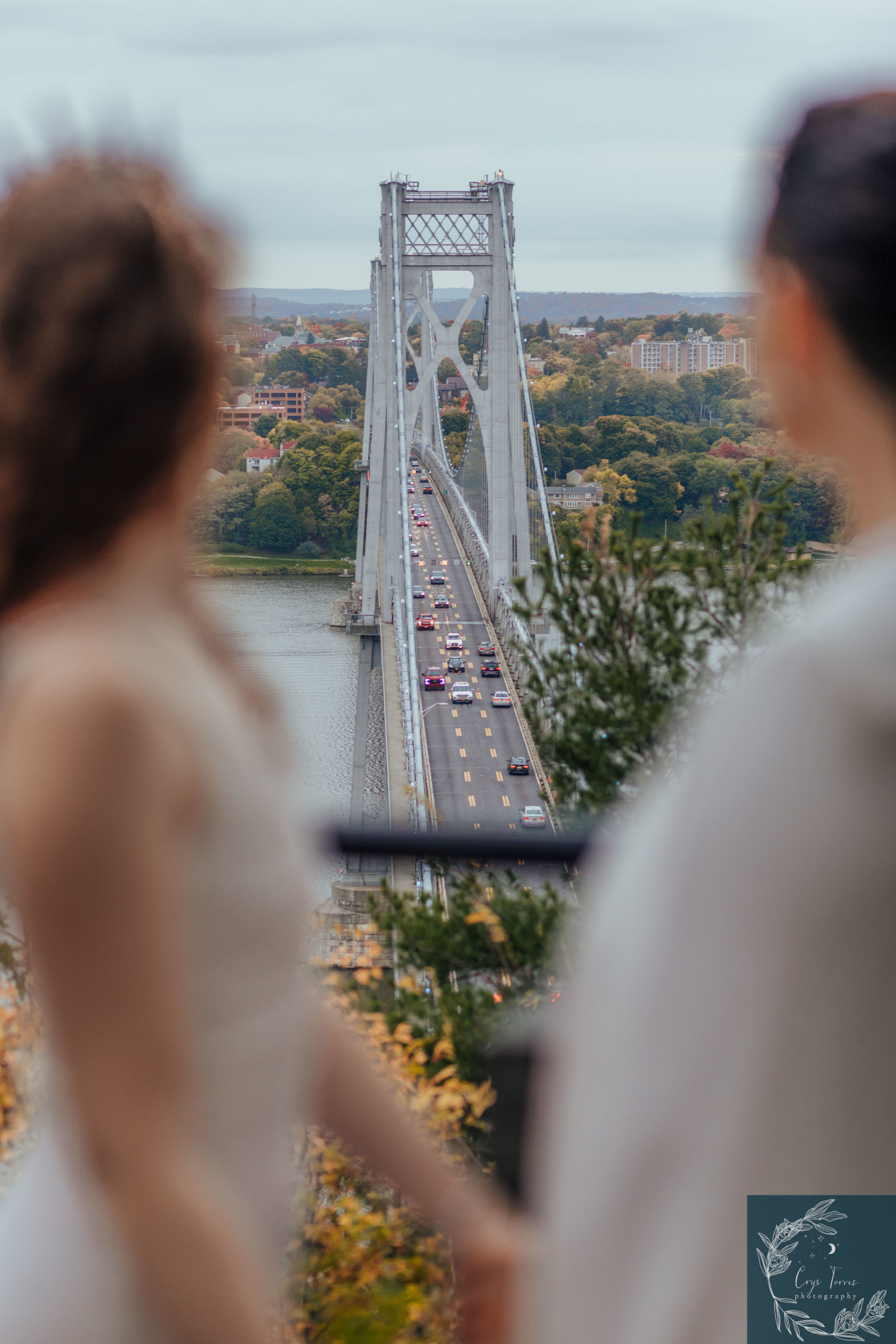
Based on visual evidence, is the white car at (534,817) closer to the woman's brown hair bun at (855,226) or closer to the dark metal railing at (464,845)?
the dark metal railing at (464,845)

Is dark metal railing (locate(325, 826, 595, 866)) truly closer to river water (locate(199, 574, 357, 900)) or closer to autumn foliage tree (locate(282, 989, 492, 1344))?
autumn foliage tree (locate(282, 989, 492, 1344))

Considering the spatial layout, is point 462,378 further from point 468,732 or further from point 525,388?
point 468,732

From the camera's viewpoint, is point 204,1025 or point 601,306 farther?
point 601,306

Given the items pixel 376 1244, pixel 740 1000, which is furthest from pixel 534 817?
pixel 740 1000

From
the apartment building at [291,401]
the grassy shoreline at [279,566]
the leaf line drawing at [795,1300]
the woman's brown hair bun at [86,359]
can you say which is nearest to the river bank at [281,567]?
the grassy shoreline at [279,566]

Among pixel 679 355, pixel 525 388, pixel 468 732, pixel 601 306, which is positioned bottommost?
pixel 468 732

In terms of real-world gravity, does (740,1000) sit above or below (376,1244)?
above

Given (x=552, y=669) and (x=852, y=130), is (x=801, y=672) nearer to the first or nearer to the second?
(x=852, y=130)

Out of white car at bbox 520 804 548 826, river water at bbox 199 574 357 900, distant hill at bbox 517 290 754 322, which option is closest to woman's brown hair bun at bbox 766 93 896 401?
white car at bbox 520 804 548 826
